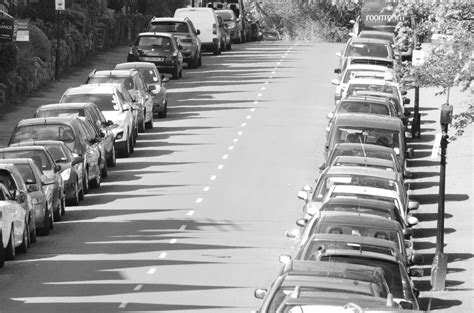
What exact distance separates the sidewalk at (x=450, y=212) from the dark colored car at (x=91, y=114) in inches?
270

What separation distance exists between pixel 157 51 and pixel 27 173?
28926mm

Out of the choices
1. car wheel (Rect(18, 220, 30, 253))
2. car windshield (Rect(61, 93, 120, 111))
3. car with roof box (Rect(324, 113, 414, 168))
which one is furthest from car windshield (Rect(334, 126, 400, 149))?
car windshield (Rect(61, 93, 120, 111))

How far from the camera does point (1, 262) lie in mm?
26688

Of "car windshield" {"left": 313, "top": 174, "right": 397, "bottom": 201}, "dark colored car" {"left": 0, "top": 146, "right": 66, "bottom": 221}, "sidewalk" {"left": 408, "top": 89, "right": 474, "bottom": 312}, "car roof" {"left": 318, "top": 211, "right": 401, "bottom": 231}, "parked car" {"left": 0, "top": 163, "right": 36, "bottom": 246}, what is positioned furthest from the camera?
"dark colored car" {"left": 0, "top": 146, "right": 66, "bottom": 221}

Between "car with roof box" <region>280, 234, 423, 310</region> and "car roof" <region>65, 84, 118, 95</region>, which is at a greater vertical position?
"car with roof box" <region>280, 234, 423, 310</region>

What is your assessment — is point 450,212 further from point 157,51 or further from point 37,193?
point 157,51

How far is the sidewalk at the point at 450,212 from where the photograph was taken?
979 inches

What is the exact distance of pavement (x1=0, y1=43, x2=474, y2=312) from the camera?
24.4 metres

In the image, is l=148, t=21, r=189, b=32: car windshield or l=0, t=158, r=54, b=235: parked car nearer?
l=0, t=158, r=54, b=235: parked car

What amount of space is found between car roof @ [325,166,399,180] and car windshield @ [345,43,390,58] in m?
26.0

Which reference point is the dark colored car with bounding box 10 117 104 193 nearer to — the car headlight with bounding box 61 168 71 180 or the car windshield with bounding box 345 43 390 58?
the car headlight with bounding box 61 168 71 180

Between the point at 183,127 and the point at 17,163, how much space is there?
17.3 meters

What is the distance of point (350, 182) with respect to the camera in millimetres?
27781

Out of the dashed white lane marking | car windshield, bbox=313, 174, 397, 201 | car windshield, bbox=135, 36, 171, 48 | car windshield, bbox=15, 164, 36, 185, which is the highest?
car windshield, bbox=313, 174, 397, 201
